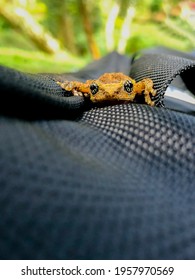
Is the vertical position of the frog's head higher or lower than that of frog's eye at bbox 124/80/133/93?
lower

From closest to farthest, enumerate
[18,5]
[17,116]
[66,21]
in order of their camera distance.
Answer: [17,116] < [18,5] < [66,21]

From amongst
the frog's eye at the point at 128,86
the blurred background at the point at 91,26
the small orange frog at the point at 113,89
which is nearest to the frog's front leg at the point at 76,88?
the small orange frog at the point at 113,89

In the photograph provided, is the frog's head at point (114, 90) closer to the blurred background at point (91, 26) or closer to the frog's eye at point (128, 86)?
the frog's eye at point (128, 86)

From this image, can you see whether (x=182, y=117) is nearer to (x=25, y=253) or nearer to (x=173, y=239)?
(x=173, y=239)

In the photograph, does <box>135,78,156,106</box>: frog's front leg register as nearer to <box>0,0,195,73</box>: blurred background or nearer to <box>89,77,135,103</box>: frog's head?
<box>89,77,135,103</box>: frog's head

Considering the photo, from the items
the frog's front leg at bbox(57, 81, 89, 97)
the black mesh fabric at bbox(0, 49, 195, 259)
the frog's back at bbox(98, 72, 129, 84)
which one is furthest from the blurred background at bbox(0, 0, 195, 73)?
the black mesh fabric at bbox(0, 49, 195, 259)

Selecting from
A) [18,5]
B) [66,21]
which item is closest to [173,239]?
[18,5]

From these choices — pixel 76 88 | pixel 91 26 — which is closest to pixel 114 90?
pixel 76 88
